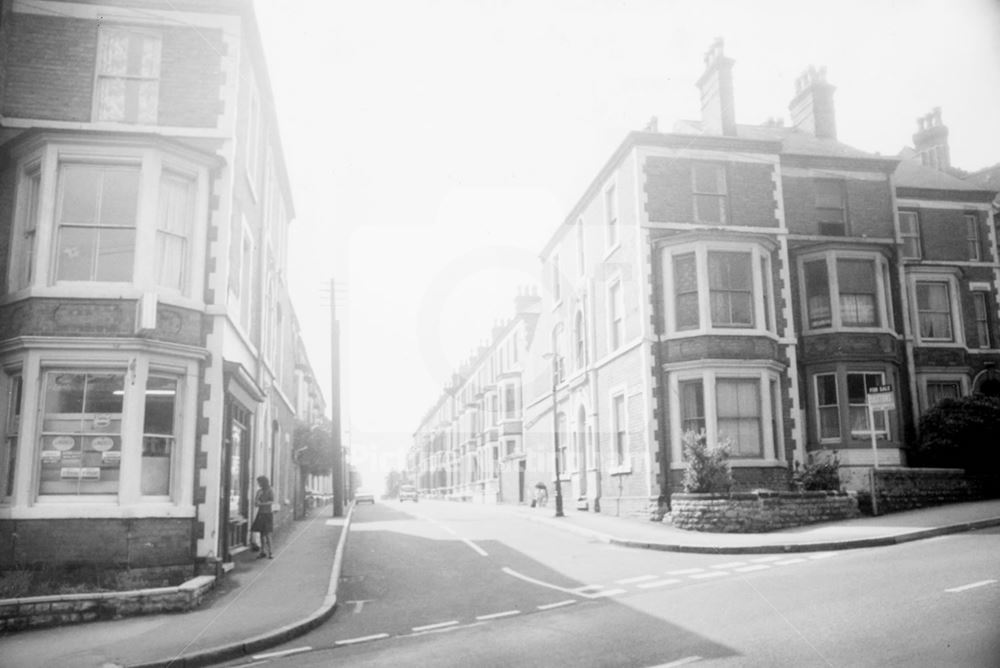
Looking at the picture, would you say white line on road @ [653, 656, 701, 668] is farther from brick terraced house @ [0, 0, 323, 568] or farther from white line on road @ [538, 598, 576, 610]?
brick terraced house @ [0, 0, 323, 568]

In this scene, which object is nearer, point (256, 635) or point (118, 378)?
point (256, 635)

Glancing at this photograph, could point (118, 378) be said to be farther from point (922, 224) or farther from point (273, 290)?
point (922, 224)

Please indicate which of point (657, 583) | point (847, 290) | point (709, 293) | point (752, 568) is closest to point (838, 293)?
point (847, 290)

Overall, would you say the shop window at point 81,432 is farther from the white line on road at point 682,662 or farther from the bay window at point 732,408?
the bay window at point 732,408

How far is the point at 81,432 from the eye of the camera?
40.8ft

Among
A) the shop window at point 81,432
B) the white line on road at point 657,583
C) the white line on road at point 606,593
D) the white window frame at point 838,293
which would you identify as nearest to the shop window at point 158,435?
the shop window at point 81,432

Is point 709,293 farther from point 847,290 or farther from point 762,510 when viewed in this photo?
point 762,510

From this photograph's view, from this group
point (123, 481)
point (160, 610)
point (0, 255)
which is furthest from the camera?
point (0, 255)

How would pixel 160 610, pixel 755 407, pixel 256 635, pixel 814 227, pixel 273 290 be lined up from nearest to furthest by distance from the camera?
pixel 256 635 < pixel 160 610 < pixel 755 407 < pixel 273 290 < pixel 814 227

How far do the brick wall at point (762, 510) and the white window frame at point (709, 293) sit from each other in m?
5.40

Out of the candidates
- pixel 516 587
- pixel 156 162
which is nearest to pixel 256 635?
pixel 516 587

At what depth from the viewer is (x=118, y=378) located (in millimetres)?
12617

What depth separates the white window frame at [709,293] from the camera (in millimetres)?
22688

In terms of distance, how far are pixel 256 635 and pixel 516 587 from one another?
4577 millimetres
